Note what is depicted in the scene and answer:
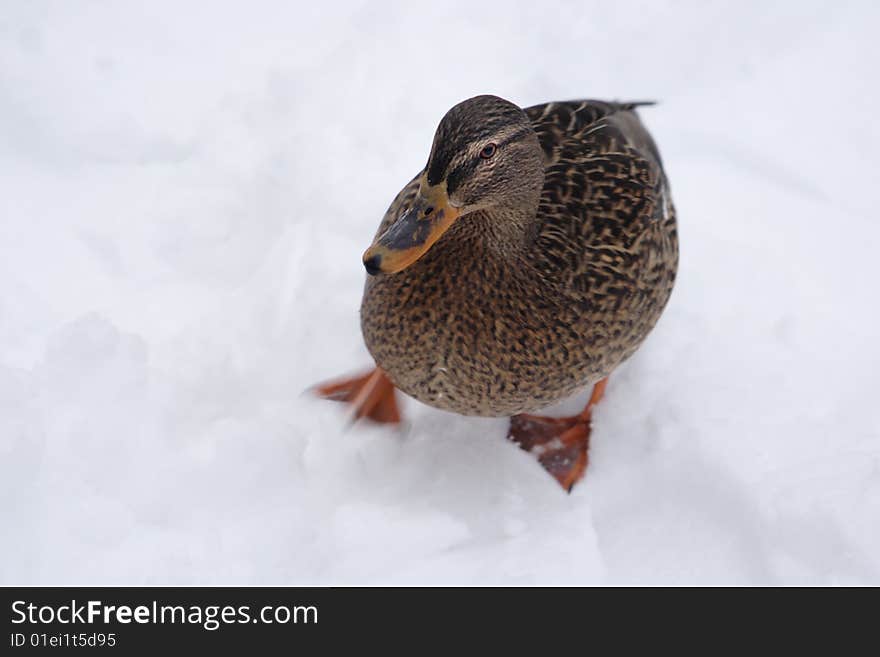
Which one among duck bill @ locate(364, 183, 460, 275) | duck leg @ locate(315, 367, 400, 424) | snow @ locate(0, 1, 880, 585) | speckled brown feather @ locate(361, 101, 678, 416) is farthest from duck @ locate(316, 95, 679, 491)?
snow @ locate(0, 1, 880, 585)

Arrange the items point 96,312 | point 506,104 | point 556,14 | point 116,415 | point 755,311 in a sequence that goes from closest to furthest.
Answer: point 506,104 → point 116,415 → point 96,312 → point 755,311 → point 556,14

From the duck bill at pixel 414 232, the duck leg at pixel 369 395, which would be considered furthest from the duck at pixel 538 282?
the duck leg at pixel 369 395

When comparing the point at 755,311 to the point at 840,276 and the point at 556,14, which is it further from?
the point at 556,14

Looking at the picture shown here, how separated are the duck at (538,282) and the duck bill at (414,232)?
149mm

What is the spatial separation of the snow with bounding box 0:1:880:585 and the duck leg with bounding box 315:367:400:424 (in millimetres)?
43

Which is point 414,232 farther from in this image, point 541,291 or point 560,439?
point 560,439

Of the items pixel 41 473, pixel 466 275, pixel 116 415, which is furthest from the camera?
pixel 116 415

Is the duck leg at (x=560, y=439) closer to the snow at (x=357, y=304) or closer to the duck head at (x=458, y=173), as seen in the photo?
the snow at (x=357, y=304)

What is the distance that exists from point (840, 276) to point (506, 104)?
5.28 ft

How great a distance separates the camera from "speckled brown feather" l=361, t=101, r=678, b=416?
231 cm

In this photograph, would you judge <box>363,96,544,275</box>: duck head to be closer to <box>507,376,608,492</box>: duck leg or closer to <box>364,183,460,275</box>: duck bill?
<box>364,183,460,275</box>: duck bill

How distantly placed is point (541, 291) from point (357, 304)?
84 cm

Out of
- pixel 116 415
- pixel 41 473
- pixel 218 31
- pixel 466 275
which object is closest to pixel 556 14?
pixel 218 31
